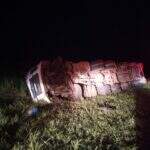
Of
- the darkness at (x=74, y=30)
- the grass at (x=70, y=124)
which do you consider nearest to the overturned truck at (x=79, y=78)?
the grass at (x=70, y=124)

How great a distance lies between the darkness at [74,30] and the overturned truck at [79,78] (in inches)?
77.8

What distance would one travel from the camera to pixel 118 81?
322 inches

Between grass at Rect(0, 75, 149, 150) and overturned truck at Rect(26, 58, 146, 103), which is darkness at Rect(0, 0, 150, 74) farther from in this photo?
grass at Rect(0, 75, 149, 150)

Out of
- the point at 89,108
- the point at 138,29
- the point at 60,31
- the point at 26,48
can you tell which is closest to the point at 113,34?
the point at 138,29

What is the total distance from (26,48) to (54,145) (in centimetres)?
600

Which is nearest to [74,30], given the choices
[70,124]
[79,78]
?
[79,78]

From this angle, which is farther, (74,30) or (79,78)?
(74,30)

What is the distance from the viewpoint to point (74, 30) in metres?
11.1

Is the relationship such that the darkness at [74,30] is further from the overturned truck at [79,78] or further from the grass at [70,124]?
the grass at [70,124]

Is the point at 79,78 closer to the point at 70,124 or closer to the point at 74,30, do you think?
the point at 70,124

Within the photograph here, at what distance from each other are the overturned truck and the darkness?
1.98 m

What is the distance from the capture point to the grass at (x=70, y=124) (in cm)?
514

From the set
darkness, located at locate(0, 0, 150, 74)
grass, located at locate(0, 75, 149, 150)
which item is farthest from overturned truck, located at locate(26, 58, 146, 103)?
darkness, located at locate(0, 0, 150, 74)

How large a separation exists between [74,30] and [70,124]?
5676mm
